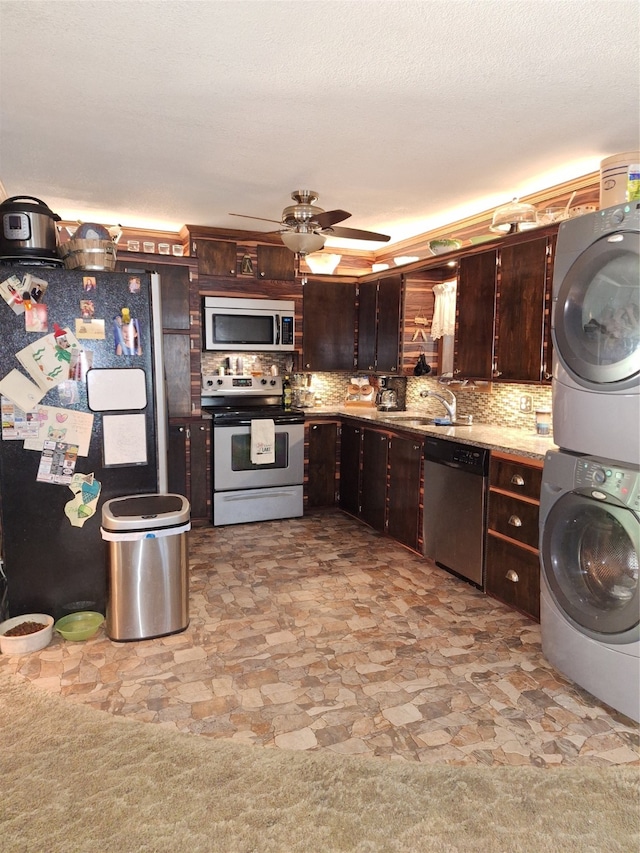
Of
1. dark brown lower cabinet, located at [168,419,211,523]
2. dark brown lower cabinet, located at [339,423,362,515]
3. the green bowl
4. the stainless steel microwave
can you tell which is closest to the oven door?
dark brown lower cabinet, located at [168,419,211,523]

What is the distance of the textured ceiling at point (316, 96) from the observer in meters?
1.96

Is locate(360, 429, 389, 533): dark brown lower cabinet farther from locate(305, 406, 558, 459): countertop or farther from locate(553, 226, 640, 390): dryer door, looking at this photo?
locate(553, 226, 640, 390): dryer door

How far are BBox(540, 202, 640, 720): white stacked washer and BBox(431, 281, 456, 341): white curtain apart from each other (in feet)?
6.58

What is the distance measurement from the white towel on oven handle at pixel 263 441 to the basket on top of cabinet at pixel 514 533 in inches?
81.4

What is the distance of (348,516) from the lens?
5246 millimetres

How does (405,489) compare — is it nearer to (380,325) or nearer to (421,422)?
(421,422)

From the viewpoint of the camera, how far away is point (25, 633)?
2.78 metres

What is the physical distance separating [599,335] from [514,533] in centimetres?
132

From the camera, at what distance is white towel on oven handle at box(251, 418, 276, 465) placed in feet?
15.7

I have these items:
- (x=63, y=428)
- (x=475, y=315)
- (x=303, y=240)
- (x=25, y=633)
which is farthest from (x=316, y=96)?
(x=25, y=633)

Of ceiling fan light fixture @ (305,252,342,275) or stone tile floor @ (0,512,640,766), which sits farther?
ceiling fan light fixture @ (305,252,342,275)

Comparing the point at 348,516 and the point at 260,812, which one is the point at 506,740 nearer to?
the point at 260,812

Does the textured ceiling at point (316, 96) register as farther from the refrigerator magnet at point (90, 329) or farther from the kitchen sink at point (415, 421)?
the kitchen sink at point (415, 421)

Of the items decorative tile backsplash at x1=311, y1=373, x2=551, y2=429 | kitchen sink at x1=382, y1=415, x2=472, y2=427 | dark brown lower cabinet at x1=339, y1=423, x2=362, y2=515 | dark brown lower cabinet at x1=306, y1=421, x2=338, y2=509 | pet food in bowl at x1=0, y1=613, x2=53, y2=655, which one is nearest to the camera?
pet food in bowl at x1=0, y1=613, x2=53, y2=655
